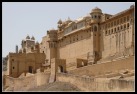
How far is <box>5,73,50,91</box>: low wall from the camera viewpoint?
112ft

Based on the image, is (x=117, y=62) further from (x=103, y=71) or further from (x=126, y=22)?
(x=126, y=22)

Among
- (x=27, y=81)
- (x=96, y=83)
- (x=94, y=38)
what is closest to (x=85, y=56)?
(x=94, y=38)

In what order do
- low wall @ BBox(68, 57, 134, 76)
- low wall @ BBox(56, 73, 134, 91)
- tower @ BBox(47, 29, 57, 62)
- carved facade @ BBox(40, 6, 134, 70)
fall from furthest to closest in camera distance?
tower @ BBox(47, 29, 57, 62), carved facade @ BBox(40, 6, 134, 70), low wall @ BBox(68, 57, 134, 76), low wall @ BBox(56, 73, 134, 91)

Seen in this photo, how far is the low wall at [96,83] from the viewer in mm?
21400

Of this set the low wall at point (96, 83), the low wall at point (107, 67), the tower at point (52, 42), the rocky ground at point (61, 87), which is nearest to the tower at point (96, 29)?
the low wall at point (107, 67)

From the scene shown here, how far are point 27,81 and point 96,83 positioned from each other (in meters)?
14.9

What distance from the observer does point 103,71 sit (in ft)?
99.7

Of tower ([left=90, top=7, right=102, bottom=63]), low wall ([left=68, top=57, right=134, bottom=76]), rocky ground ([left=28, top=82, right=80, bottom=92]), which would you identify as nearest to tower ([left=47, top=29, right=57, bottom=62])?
tower ([left=90, top=7, right=102, bottom=63])

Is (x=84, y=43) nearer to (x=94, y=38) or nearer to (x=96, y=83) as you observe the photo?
(x=94, y=38)

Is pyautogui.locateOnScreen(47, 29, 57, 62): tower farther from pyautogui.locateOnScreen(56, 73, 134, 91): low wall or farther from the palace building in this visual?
pyautogui.locateOnScreen(56, 73, 134, 91): low wall

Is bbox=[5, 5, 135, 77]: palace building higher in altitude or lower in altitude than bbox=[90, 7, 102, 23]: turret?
lower

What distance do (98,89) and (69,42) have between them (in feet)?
67.9

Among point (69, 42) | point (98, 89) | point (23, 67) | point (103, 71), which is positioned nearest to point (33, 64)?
point (23, 67)

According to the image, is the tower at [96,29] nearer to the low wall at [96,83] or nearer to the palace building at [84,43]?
the palace building at [84,43]
